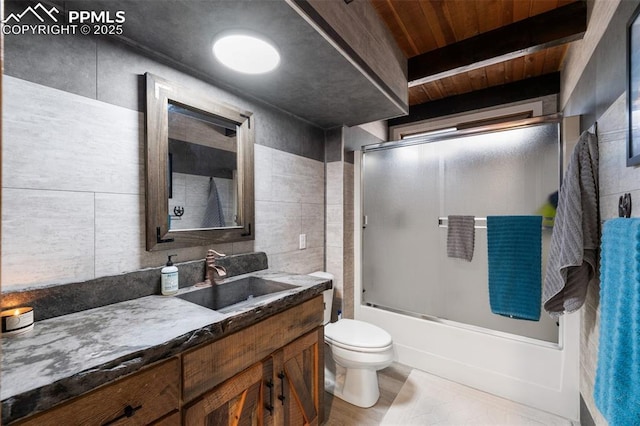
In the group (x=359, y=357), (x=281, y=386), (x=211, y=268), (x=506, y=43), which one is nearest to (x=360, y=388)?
(x=359, y=357)

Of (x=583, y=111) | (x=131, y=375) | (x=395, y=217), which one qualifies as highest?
(x=583, y=111)

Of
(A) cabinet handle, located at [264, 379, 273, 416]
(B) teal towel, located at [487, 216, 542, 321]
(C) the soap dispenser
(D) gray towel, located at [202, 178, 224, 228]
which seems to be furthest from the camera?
(B) teal towel, located at [487, 216, 542, 321]

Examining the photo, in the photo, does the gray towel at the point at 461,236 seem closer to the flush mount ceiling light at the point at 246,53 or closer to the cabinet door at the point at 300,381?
the cabinet door at the point at 300,381

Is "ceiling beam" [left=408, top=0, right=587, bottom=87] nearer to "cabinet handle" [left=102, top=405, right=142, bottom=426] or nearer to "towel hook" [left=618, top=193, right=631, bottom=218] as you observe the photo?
"towel hook" [left=618, top=193, right=631, bottom=218]

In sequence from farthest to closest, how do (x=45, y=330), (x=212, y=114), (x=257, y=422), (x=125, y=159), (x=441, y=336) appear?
1. (x=441, y=336)
2. (x=212, y=114)
3. (x=125, y=159)
4. (x=257, y=422)
5. (x=45, y=330)

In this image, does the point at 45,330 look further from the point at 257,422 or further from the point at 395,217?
the point at 395,217

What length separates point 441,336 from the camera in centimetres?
218

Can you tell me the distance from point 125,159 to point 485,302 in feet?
7.57

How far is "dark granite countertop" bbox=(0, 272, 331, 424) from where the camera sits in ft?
2.25

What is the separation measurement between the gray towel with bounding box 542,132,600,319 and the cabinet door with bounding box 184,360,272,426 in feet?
4.64

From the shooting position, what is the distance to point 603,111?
4.31 feet

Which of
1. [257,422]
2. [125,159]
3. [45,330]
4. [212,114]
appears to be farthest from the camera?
[212,114]

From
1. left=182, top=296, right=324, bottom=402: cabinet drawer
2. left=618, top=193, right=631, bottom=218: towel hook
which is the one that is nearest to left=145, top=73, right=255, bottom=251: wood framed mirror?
left=182, top=296, right=324, bottom=402: cabinet drawer

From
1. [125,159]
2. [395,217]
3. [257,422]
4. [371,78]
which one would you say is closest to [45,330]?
[125,159]
